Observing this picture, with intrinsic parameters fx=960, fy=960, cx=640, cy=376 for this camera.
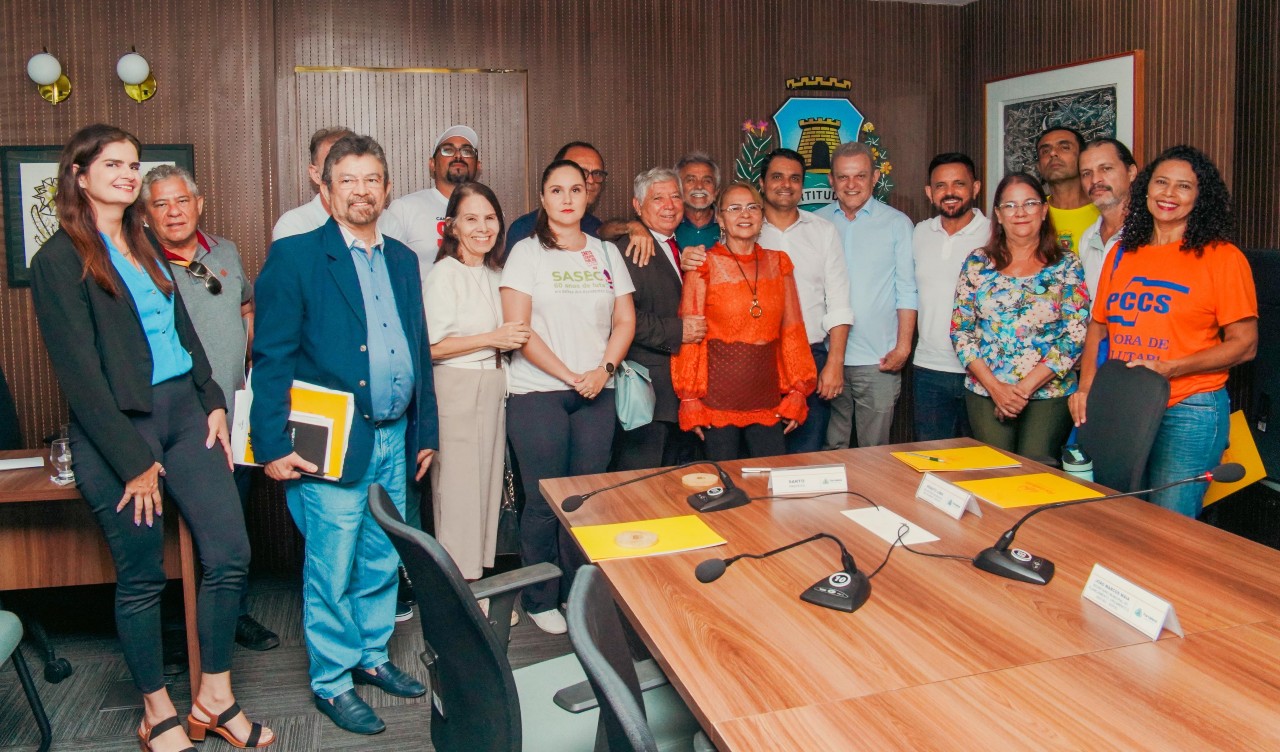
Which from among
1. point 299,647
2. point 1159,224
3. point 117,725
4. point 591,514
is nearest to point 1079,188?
point 1159,224

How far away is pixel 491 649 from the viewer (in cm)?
149

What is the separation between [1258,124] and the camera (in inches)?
159

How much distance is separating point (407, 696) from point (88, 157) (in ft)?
6.01

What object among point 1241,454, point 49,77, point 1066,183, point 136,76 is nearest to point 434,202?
point 136,76

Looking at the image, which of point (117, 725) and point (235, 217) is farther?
point (235, 217)

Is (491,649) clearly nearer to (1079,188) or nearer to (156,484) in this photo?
(156,484)

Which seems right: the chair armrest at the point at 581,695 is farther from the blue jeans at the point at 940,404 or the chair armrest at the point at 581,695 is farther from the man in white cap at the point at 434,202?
the blue jeans at the point at 940,404

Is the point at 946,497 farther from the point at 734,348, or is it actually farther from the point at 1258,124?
the point at 1258,124

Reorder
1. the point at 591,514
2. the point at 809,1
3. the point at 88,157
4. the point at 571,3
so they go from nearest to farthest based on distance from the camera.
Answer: the point at 591,514, the point at 88,157, the point at 571,3, the point at 809,1

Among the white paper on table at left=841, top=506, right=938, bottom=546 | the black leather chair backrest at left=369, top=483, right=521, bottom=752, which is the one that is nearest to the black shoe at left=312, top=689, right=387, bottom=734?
the black leather chair backrest at left=369, top=483, right=521, bottom=752

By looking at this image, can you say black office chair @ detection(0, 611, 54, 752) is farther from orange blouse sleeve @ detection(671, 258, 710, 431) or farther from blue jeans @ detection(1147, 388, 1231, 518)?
blue jeans @ detection(1147, 388, 1231, 518)

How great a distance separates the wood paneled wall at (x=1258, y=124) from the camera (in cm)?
395

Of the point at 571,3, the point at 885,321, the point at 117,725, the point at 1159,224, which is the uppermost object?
the point at 571,3

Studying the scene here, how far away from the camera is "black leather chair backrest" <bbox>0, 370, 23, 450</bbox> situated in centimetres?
363
